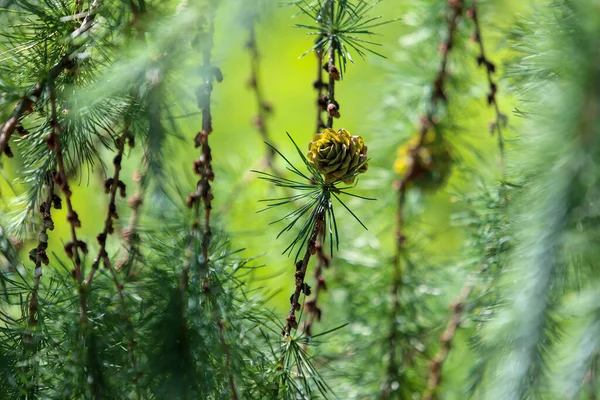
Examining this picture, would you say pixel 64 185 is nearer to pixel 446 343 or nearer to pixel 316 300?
pixel 316 300

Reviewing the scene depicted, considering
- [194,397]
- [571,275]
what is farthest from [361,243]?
[194,397]

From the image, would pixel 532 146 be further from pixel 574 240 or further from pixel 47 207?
pixel 47 207

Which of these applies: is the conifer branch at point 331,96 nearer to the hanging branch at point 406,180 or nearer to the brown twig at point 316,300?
the brown twig at point 316,300

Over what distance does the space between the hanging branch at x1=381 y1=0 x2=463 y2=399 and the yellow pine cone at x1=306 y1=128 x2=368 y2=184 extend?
0.31 metres

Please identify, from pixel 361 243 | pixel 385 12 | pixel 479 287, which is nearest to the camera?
pixel 479 287

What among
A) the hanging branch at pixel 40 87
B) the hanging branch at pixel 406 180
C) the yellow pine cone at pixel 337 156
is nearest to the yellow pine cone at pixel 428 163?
the hanging branch at pixel 406 180

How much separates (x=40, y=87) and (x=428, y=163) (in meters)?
0.51

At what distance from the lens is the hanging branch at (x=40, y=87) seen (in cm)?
46

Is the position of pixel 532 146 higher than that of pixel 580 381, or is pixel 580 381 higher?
pixel 532 146

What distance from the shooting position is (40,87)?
464 mm

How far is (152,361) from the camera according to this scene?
439 millimetres

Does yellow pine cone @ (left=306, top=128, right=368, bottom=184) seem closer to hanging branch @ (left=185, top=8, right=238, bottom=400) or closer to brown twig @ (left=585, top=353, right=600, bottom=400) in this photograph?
hanging branch @ (left=185, top=8, right=238, bottom=400)

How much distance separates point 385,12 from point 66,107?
51.1 inches

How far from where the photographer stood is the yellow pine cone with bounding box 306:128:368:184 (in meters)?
0.46
